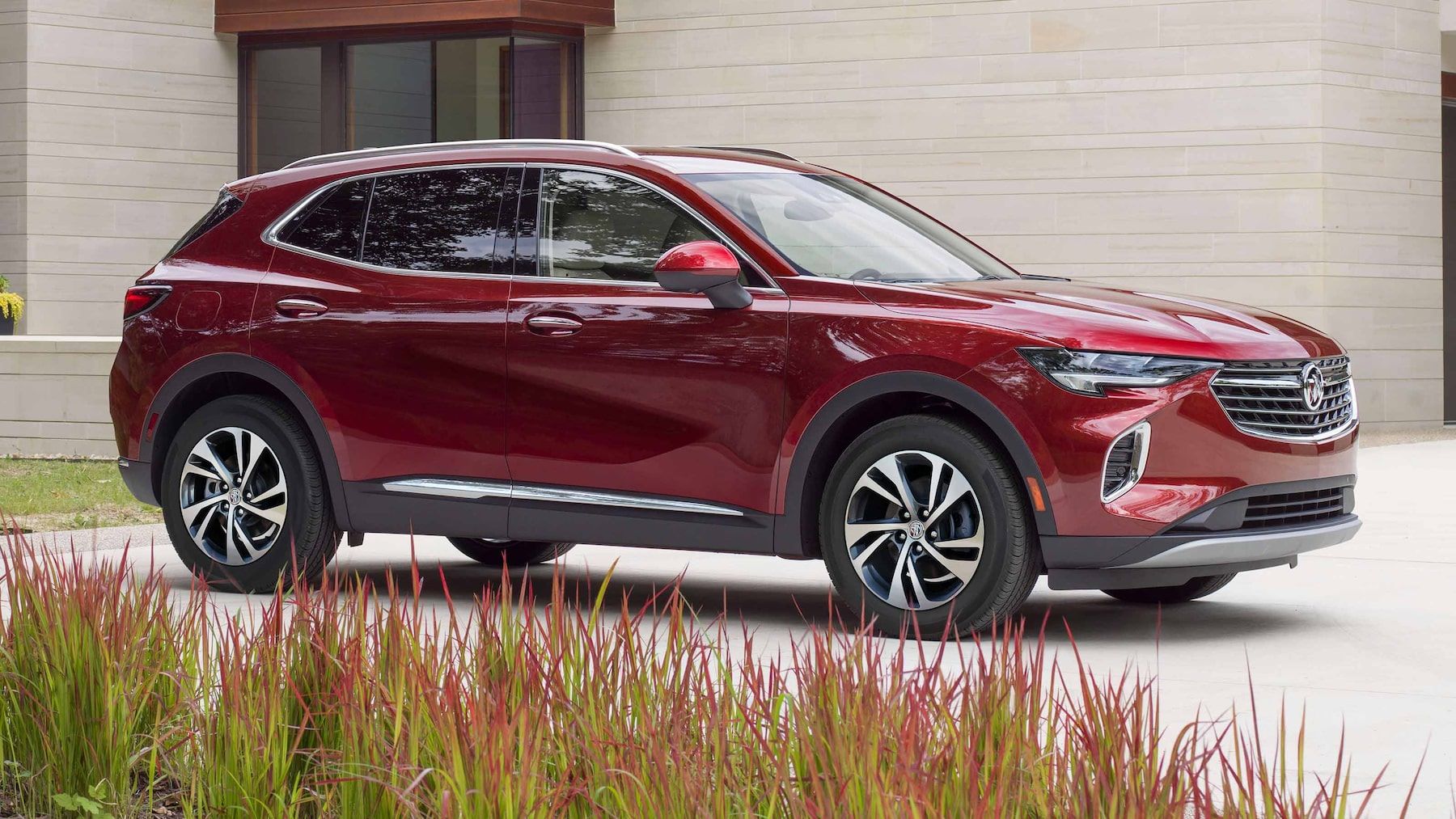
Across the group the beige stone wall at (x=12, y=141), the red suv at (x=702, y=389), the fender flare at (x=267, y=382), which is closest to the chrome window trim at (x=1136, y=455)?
the red suv at (x=702, y=389)

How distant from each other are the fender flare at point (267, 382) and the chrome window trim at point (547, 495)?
0.28m

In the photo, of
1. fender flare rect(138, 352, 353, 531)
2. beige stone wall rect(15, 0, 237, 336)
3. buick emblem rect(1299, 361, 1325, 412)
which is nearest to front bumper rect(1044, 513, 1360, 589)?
buick emblem rect(1299, 361, 1325, 412)

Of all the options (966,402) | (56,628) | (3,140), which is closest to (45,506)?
(966,402)

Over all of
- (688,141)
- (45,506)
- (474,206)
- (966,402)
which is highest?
(688,141)

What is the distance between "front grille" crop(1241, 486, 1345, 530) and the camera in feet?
22.2

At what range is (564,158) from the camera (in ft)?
25.8

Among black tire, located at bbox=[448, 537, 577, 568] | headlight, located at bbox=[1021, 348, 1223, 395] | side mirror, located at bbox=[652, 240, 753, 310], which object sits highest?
side mirror, located at bbox=[652, 240, 753, 310]

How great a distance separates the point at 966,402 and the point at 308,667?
10.1ft

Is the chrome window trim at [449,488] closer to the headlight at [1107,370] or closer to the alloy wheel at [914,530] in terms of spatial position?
the alloy wheel at [914,530]

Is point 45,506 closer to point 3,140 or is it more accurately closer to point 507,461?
point 507,461

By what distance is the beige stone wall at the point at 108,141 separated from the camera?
72.9ft

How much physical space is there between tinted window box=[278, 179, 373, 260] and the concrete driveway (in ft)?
4.90

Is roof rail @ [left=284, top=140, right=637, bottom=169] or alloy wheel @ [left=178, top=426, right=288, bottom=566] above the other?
roof rail @ [left=284, top=140, right=637, bottom=169]

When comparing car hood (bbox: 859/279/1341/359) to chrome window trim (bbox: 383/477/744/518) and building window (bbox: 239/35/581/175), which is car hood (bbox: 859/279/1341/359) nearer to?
chrome window trim (bbox: 383/477/744/518)
